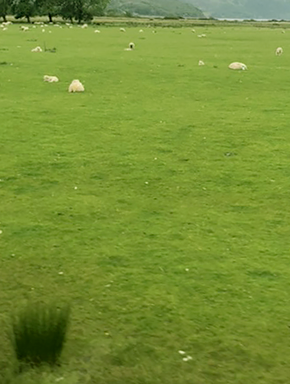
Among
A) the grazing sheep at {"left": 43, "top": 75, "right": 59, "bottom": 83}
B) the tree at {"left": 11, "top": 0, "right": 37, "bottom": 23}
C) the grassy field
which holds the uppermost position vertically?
the tree at {"left": 11, "top": 0, "right": 37, "bottom": 23}

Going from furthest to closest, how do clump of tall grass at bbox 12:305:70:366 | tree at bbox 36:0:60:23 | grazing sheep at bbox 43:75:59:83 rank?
tree at bbox 36:0:60:23 < grazing sheep at bbox 43:75:59:83 < clump of tall grass at bbox 12:305:70:366

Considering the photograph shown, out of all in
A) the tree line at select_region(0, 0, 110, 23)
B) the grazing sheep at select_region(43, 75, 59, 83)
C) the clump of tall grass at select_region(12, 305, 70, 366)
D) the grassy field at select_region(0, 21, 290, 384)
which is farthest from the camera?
the tree line at select_region(0, 0, 110, 23)

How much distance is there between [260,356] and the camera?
450 centimetres

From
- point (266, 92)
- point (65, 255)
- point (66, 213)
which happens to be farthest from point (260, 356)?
point (266, 92)

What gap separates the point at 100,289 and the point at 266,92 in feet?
45.3

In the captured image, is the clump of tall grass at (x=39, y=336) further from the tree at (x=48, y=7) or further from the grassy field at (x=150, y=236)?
the tree at (x=48, y=7)

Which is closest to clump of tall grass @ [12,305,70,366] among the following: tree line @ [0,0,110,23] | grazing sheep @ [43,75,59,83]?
grazing sheep @ [43,75,59,83]

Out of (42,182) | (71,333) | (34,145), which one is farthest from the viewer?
(34,145)

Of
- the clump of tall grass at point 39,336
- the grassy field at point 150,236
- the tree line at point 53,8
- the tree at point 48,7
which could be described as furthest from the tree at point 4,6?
the clump of tall grass at point 39,336

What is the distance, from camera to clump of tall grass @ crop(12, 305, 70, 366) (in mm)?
4320

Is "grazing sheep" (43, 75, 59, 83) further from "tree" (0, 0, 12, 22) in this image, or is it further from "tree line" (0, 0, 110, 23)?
"tree" (0, 0, 12, 22)

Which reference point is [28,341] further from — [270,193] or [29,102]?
[29,102]

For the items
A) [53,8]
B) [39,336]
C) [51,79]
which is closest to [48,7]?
[53,8]

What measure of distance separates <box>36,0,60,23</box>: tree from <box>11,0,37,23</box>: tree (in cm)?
72
